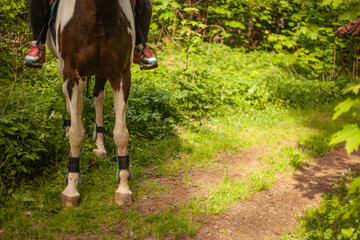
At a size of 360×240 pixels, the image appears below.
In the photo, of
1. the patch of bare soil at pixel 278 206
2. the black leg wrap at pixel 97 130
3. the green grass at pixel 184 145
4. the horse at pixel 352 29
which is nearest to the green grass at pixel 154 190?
the green grass at pixel 184 145

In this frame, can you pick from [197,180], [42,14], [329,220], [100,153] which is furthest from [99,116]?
[329,220]

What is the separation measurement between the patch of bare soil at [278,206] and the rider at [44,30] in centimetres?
225

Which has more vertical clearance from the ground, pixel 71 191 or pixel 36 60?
pixel 36 60

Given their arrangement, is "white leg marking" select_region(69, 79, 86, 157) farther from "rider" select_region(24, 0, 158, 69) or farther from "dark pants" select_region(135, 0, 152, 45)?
"dark pants" select_region(135, 0, 152, 45)

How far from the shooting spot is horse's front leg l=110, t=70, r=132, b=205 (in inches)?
149

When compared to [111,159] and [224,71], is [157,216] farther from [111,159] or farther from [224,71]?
[224,71]

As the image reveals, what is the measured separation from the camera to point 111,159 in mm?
5035

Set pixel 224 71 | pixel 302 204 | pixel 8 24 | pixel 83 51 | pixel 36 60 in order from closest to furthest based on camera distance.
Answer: pixel 83 51, pixel 36 60, pixel 302 204, pixel 8 24, pixel 224 71

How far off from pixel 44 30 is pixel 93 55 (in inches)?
51.7

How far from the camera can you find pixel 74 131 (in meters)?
3.85

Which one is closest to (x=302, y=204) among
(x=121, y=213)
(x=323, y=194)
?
(x=323, y=194)

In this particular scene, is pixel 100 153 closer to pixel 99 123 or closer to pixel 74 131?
pixel 99 123

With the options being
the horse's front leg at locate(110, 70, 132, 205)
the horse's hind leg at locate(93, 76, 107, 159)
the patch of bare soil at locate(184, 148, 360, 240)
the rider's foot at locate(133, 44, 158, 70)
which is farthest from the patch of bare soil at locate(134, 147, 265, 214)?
the rider's foot at locate(133, 44, 158, 70)

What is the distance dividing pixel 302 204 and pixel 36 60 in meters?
4.02
